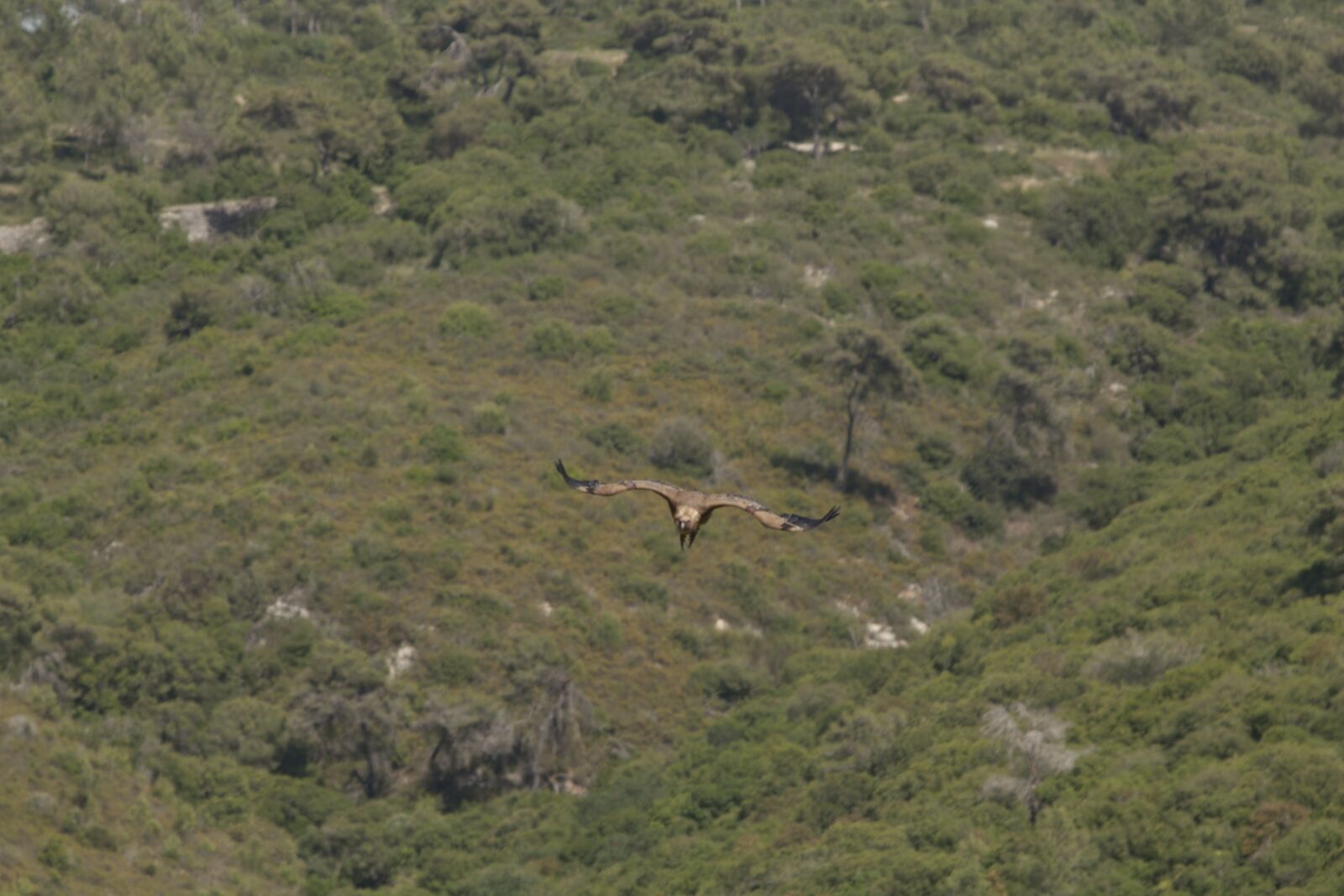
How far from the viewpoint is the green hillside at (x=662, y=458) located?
61.2 metres

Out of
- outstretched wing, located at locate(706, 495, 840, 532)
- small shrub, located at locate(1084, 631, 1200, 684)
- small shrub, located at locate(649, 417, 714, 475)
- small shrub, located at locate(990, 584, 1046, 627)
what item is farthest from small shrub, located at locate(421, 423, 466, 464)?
outstretched wing, located at locate(706, 495, 840, 532)

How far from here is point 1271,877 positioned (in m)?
49.5

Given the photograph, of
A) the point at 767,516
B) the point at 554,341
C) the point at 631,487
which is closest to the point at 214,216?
the point at 554,341

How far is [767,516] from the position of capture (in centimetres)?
2469

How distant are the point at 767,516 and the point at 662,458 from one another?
193 feet

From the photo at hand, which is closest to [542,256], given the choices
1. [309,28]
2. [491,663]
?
[491,663]

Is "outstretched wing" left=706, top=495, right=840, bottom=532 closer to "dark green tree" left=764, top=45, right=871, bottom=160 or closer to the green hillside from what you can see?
the green hillside

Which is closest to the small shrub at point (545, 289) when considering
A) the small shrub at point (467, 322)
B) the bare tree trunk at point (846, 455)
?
the small shrub at point (467, 322)

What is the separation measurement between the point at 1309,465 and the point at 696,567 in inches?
858

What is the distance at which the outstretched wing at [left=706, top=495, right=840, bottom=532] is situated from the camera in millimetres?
24672

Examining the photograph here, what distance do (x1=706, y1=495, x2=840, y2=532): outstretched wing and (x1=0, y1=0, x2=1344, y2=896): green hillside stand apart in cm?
2721

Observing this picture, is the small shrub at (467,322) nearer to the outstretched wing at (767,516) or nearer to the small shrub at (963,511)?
the small shrub at (963,511)

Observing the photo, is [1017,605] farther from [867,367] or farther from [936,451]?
[867,367]

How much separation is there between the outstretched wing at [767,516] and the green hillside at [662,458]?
27.2 metres
